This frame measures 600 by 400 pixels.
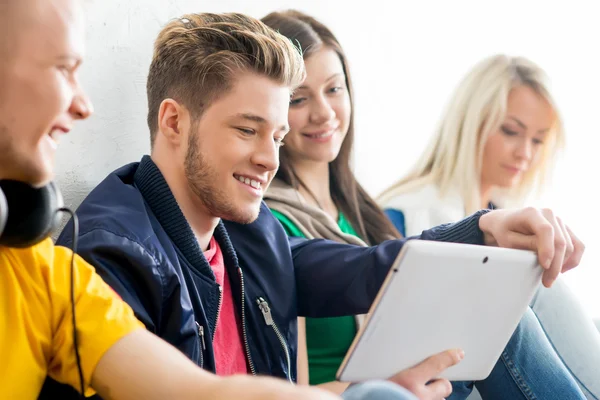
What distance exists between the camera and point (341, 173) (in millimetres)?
1938

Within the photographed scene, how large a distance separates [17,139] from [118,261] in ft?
1.03

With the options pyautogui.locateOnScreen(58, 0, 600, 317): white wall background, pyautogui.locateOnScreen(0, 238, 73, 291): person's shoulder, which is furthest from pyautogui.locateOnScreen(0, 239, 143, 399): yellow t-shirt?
pyautogui.locateOnScreen(58, 0, 600, 317): white wall background

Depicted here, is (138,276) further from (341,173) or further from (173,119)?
(341,173)

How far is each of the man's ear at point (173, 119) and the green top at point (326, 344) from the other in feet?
1.75

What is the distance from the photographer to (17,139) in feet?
2.46

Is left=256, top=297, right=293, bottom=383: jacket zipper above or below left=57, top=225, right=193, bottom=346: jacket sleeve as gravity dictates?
below

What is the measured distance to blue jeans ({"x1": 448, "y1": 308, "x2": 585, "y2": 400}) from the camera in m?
1.43

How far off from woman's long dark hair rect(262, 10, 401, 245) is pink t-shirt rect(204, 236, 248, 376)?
0.54 metres

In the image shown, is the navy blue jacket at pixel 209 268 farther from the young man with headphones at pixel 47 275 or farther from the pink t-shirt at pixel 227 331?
the young man with headphones at pixel 47 275

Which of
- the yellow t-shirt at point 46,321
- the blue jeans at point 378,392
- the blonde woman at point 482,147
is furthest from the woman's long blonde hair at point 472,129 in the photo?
the yellow t-shirt at point 46,321

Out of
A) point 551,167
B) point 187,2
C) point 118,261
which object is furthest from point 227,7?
point 551,167

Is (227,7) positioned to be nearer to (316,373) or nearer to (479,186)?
(316,373)

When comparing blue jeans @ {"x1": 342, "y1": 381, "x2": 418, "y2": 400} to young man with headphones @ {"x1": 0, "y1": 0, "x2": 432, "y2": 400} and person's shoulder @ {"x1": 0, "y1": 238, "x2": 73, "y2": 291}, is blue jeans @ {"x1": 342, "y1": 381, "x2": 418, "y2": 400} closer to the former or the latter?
young man with headphones @ {"x1": 0, "y1": 0, "x2": 432, "y2": 400}

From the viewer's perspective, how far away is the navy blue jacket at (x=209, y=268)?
1.04 meters
